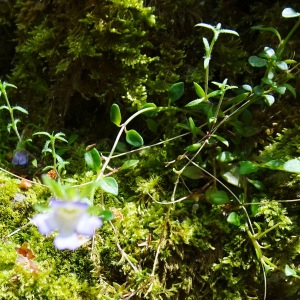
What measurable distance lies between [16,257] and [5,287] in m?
0.08

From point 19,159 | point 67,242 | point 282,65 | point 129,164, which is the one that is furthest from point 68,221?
point 282,65

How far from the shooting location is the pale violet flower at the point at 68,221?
0.88 meters

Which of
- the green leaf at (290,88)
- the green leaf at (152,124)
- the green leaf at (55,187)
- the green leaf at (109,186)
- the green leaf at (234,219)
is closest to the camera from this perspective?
the green leaf at (55,187)

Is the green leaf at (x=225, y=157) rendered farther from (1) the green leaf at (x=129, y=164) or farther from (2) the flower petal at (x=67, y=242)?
(2) the flower petal at (x=67, y=242)

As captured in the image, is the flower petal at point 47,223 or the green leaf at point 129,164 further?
the green leaf at point 129,164

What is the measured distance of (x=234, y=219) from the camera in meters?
1.23

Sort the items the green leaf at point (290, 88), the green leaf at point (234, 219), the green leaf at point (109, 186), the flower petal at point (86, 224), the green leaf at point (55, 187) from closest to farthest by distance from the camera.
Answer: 1. the green leaf at point (55, 187)
2. the flower petal at point (86, 224)
3. the green leaf at point (109, 186)
4. the green leaf at point (234, 219)
5. the green leaf at point (290, 88)

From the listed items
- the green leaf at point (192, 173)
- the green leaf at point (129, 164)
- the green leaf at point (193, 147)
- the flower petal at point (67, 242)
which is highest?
the flower petal at point (67, 242)

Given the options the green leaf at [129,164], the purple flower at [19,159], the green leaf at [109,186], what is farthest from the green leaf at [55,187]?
the purple flower at [19,159]

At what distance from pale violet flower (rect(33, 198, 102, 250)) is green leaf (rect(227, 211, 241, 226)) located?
44 centimetres

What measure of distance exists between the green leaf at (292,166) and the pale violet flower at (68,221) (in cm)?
52

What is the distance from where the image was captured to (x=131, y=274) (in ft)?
3.91

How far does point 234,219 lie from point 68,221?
497 millimetres

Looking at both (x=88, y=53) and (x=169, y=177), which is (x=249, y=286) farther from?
(x=88, y=53)
